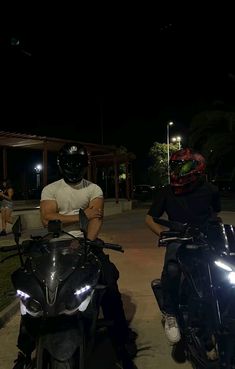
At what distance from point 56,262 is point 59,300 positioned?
0.25 metres

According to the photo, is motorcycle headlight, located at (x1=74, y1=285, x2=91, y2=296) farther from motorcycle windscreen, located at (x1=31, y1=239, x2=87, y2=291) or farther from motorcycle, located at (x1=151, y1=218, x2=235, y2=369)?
motorcycle, located at (x1=151, y1=218, x2=235, y2=369)

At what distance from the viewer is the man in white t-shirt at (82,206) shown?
165 inches

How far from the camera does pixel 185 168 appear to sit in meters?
4.44

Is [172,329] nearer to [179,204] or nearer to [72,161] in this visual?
[179,204]

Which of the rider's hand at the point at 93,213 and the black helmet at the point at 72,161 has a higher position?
the black helmet at the point at 72,161

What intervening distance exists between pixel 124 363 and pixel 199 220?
4.57 ft

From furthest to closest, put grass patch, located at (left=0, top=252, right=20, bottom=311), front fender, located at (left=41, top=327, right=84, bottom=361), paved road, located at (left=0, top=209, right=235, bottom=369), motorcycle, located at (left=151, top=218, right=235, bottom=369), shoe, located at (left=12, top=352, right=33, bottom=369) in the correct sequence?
1. grass patch, located at (left=0, top=252, right=20, bottom=311)
2. paved road, located at (left=0, top=209, right=235, bottom=369)
3. shoe, located at (left=12, top=352, right=33, bottom=369)
4. motorcycle, located at (left=151, top=218, right=235, bottom=369)
5. front fender, located at (left=41, top=327, right=84, bottom=361)

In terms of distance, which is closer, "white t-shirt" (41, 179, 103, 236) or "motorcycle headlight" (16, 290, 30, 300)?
"motorcycle headlight" (16, 290, 30, 300)

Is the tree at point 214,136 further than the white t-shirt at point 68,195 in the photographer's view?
Yes

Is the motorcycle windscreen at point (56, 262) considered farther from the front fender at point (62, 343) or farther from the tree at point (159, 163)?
the tree at point (159, 163)

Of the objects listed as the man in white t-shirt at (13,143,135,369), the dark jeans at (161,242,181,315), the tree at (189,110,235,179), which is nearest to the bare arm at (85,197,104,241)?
the man in white t-shirt at (13,143,135,369)

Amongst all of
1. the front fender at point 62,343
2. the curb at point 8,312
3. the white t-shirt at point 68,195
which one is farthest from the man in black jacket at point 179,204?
the curb at point 8,312

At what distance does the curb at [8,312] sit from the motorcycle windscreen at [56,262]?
2.85 m

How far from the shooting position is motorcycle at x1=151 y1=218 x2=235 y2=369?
331cm
